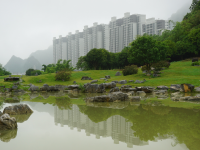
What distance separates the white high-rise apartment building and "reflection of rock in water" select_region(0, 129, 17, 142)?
104 m

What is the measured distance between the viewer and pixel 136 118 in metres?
7.22

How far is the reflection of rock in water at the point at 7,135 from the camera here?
4.94m

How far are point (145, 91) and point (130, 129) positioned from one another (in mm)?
13417

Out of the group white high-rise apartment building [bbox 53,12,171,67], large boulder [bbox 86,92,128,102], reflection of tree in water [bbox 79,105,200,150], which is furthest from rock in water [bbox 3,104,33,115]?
white high-rise apartment building [bbox 53,12,171,67]

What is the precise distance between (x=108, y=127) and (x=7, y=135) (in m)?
3.18

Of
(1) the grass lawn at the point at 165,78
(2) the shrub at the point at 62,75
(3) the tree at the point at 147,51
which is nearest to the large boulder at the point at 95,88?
(1) the grass lawn at the point at 165,78

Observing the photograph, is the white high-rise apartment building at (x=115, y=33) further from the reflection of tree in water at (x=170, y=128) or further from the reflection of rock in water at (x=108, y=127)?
the reflection of rock in water at (x=108, y=127)

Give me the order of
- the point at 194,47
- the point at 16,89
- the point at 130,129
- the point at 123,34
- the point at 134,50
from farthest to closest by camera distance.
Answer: the point at 123,34 < the point at 194,47 < the point at 134,50 < the point at 16,89 < the point at 130,129

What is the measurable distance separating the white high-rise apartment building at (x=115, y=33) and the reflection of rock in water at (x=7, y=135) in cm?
10381

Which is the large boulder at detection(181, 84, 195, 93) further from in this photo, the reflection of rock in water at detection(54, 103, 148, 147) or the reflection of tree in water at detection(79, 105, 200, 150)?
the reflection of rock in water at detection(54, 103, 148, 147)

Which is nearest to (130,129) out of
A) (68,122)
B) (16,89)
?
(68,122)

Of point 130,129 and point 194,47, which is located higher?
point 194,47

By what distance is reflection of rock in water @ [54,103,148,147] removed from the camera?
5.02 m

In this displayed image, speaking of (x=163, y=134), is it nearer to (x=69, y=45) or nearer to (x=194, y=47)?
(x=194, y=47)
